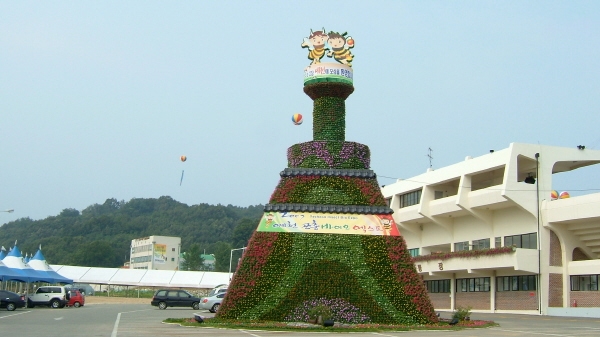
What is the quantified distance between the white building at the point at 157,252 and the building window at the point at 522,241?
278 feet

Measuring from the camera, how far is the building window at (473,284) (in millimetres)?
41906

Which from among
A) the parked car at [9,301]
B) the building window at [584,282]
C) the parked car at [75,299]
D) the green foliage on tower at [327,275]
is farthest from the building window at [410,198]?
the parked car at [9,301]

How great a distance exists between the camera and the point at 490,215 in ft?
135

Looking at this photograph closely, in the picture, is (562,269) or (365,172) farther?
(562,269)

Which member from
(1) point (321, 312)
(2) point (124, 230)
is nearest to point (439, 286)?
(1) point (321, 312)

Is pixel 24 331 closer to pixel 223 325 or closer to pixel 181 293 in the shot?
pixel 223 325

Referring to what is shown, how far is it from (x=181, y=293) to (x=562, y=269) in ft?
80.6

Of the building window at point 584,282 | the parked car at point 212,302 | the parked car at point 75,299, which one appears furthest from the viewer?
the parked car at point 75,299

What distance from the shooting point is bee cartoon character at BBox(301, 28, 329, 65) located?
990 inches

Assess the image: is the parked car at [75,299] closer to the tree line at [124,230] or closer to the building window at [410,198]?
the building window at [410,198]

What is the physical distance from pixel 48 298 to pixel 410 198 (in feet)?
88.9

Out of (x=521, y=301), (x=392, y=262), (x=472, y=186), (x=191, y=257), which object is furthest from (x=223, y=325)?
(x=191, y=257)

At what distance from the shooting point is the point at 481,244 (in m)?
42.5

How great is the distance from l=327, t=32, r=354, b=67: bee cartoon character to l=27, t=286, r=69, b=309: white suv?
28262 mm
